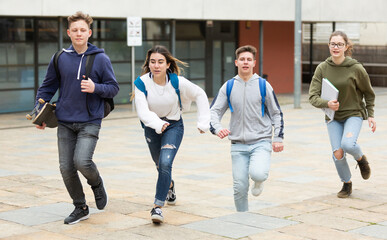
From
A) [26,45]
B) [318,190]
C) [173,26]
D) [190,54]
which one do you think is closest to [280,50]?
[190,54]

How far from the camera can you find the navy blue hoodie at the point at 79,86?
6555 mm

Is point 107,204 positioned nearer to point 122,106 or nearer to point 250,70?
point 250,70

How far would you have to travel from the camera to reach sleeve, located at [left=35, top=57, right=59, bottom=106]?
6684 mm

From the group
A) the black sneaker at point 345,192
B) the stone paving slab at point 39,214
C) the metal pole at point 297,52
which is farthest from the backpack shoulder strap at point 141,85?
the metal pole at point 297,52

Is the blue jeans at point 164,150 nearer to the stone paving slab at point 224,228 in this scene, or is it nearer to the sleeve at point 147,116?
the sleeve at point 147,116

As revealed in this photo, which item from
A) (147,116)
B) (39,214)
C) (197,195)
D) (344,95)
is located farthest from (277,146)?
(39,214)

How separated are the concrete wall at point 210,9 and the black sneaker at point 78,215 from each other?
11.7 meters

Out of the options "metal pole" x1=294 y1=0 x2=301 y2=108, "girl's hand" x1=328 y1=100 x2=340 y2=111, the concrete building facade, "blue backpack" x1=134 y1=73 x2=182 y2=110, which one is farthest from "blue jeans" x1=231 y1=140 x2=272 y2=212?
"metal pole" x1=294 y1=0 x2=301 y2=108

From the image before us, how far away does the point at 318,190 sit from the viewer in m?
8.81

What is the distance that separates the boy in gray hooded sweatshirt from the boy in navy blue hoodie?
1.03 metres

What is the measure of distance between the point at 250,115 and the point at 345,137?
4.49ft

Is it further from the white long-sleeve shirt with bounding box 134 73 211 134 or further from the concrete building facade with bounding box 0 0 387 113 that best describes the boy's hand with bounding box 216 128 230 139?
the concrete building facade with bounding box 0 0 387 113

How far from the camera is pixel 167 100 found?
6738 mm

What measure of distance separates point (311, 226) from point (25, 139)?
9.15 meters
